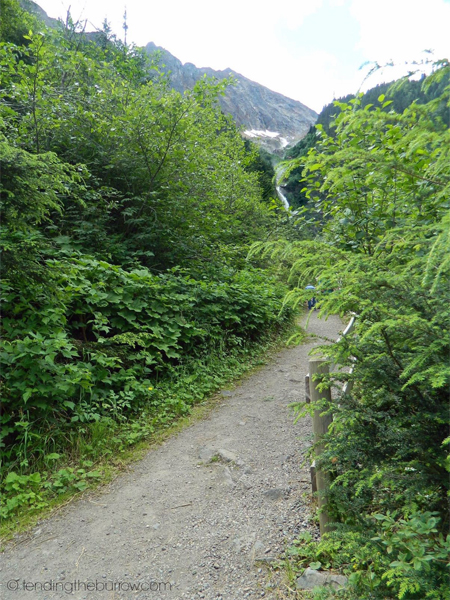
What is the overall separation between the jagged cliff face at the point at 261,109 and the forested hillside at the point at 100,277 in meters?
84.6

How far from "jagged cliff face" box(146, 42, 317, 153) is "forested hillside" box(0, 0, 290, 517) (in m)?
84.6

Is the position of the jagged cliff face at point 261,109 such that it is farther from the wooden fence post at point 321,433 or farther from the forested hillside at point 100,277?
the wooden fence post at point 321,433

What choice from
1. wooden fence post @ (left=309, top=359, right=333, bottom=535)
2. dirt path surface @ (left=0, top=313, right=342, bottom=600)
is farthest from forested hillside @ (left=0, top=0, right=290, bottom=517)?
wooden fence post @ (left=309, top=359, right=333, bottom=535)

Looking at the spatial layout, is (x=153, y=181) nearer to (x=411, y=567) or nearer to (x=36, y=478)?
(x=36, y=478)

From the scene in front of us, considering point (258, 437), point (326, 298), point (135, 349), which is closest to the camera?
point (326, 298)

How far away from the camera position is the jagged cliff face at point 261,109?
94.2m

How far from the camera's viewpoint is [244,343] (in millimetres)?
7090

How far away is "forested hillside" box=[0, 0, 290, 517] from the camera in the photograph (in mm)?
3238

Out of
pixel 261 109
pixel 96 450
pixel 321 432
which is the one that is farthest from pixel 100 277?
pixel 261 109

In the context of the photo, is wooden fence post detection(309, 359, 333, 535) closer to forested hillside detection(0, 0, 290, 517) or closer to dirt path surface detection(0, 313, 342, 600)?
dirt path surface detection(0, 313, 342, 600)

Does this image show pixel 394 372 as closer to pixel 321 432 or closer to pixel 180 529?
pixel 321 432

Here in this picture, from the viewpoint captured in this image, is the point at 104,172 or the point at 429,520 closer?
the point at 429,520

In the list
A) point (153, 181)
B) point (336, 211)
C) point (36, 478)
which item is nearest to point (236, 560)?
point (36, 478)

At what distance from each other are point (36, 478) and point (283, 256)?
2.91m
